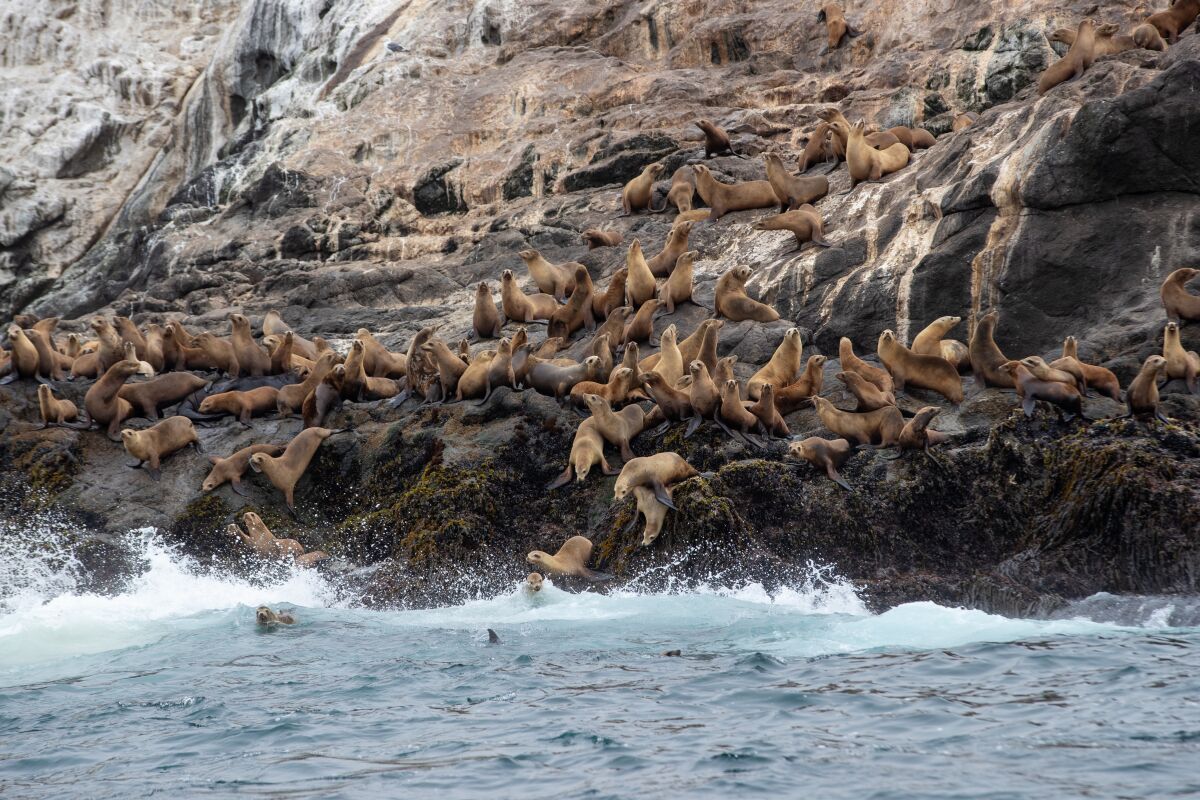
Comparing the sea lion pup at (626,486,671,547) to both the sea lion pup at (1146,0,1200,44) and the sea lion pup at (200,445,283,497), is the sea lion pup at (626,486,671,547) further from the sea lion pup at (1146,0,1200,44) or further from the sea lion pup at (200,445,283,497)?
the sea lion pup at (1146,0,1200,44)

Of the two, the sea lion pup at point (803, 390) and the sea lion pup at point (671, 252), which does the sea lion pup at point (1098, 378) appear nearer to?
the sea lion pup at point (803, 390)

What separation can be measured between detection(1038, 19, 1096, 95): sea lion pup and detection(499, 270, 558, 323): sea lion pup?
22.4 feet

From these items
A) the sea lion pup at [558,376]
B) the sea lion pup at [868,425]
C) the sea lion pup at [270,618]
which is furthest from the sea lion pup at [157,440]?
the sea lion pup at [868,425]

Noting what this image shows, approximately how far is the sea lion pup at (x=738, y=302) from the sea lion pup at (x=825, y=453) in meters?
3.91

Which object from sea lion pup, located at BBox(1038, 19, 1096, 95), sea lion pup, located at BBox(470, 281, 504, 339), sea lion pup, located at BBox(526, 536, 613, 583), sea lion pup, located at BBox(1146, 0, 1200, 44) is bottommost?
sea lion pup, located at BBox(526, 536, 613, 583)

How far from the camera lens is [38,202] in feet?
100

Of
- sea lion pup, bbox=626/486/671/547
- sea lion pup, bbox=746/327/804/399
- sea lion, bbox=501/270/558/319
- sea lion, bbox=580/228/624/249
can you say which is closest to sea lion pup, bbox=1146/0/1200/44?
sea lion, bbox=580/228/624/249

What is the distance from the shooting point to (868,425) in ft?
37.2

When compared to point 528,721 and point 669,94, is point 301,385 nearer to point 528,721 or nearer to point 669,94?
point 528,721

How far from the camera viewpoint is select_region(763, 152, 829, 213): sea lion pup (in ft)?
58.5

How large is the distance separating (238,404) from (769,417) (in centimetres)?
626

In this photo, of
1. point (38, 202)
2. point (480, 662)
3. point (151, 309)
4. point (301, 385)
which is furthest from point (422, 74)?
point (480, 662)

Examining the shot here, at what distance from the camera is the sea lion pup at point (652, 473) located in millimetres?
10906

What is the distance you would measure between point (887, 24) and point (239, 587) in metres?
17.0
